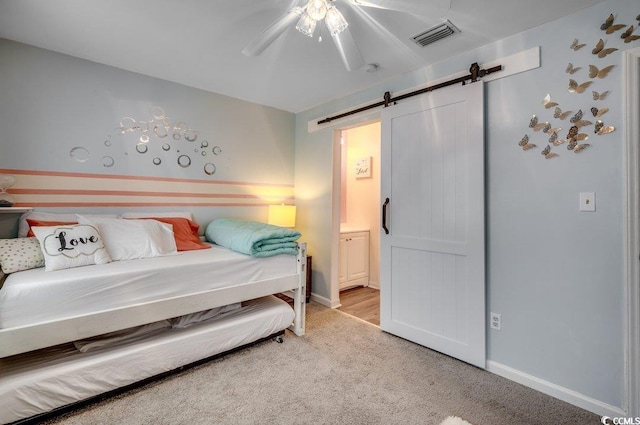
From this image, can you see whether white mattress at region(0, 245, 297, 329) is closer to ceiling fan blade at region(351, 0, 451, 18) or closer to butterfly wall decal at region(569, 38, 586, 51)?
ceiling fan blade at region(351, 0, 451, 18)

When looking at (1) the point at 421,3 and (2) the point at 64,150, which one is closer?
(1) the point at 421,3

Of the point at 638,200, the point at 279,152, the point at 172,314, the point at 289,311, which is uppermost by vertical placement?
the point at 279,152

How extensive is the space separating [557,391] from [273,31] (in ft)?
9.03

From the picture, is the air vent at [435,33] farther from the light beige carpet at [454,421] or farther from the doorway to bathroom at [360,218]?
the light beige carpet at [454,421]

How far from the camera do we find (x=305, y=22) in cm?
157

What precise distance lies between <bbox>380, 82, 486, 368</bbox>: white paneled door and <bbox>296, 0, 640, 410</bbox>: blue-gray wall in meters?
0.11

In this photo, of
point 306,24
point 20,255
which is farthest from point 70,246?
point 306,24

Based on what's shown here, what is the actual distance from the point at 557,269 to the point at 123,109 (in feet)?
11.8

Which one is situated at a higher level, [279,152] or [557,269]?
[279,152]

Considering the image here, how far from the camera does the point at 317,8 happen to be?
A: 1.54 meters

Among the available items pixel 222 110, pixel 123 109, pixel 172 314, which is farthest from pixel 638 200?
pixel 123 109

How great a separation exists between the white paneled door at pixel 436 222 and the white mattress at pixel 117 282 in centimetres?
119

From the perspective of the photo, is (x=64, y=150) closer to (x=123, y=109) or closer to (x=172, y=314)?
(x=123, y=109)

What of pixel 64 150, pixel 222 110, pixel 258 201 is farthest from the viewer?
pixel 258 201
